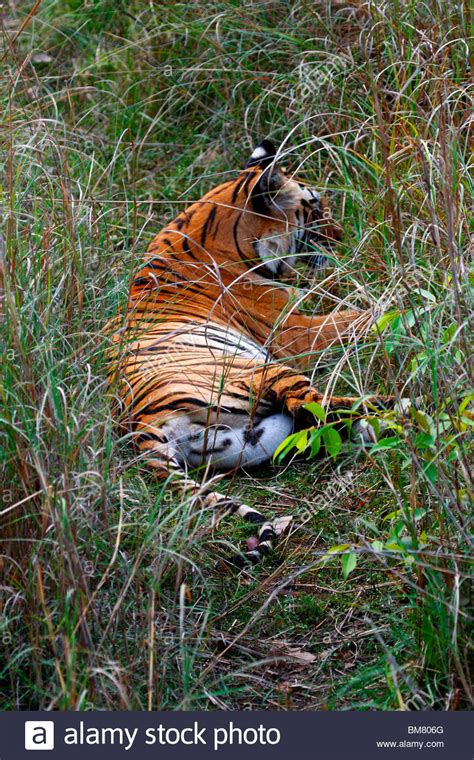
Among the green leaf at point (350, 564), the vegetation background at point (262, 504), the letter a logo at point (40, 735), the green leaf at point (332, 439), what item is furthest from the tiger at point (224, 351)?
the letter a logo at point (40, 735)

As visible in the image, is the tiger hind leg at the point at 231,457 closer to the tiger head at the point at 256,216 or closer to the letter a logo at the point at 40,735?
the letter a logo at the point at 40,735

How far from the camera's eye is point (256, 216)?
4.67 m

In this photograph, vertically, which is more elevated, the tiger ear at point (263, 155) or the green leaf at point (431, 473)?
the tiger ear at point (263, 155)

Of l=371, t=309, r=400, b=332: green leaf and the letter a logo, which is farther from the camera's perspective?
l=371, t=309, r=400, b=332: green leaf

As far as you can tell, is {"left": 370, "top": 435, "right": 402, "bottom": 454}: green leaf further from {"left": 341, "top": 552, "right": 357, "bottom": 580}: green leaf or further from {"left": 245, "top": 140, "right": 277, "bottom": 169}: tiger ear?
{"left": 245, "top": 140, "right": 277, "bottom": 169}: tiger ear

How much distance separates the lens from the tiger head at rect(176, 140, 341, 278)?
4625 mm

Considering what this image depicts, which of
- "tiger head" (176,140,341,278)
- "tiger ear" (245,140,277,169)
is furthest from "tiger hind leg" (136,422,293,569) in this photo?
"tiger ear" (245,140,277,169)

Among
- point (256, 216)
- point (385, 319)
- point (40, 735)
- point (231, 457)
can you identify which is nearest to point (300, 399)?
point (231, 457)

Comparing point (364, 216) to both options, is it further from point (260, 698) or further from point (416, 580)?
point (260, 698)

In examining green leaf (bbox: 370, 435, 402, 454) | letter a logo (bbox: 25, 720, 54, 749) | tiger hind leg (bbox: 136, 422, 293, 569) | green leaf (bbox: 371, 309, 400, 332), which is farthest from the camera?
tiger hind leg (bbox: 136, 422, 293, 569)

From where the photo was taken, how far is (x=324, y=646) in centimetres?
290

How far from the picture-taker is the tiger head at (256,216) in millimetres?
4625

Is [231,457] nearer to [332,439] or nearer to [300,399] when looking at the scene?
[300,399]

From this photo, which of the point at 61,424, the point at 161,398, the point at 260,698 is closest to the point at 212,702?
the point at 260,698
